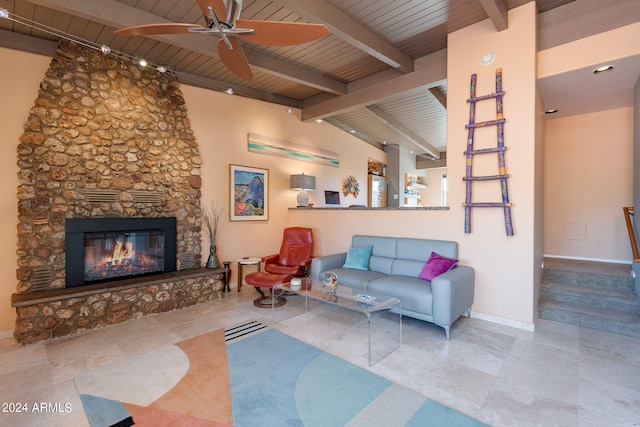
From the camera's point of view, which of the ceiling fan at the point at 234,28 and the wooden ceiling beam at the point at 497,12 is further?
the wooden ceiling beam at the point at 497,12

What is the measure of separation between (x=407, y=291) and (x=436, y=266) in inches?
20.2

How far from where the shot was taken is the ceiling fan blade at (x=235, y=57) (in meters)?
2.43

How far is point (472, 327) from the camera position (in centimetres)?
329

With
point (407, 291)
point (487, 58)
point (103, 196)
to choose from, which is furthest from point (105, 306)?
point (487, 58)

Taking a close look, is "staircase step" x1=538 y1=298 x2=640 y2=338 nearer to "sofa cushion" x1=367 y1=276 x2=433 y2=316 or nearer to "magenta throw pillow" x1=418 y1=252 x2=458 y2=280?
"magenta throw pillow" x1=418 y1=252 x2=458 y2=280

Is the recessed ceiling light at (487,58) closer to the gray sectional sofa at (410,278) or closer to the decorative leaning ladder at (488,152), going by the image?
the decorative leaning ladder at (488,152)

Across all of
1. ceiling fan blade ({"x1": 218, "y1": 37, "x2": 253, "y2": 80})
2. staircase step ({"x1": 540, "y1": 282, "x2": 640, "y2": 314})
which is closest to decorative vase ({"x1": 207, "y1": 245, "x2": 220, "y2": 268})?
ceiling fan blade ({"x1": 218, "y1": 37, "x2": 253, "y2": 80})

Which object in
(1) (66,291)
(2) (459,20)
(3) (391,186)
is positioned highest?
(2) (459,20)

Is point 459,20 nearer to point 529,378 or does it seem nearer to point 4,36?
point 529,378

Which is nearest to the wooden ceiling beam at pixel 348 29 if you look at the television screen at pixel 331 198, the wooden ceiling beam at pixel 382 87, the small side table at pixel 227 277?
the wooden ceiling beam at pixel 382 87

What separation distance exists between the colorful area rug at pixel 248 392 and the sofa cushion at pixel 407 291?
1002 millimetres

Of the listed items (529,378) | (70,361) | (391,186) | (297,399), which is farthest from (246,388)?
(391,186)

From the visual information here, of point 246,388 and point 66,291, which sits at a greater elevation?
point 66,291

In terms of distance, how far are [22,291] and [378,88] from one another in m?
5.40
